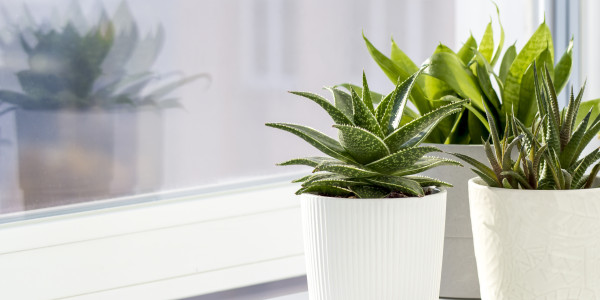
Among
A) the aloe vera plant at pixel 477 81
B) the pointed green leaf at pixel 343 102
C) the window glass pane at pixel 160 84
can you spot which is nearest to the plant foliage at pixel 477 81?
the aloe vera plant at pixel 477 81

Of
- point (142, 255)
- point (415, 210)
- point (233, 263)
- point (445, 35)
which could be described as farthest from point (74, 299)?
point (445, 35)

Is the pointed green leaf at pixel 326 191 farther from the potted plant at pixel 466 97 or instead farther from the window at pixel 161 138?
the window at pixel 161 138

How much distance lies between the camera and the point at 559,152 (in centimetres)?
58

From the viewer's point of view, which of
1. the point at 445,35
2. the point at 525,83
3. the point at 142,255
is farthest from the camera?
the point at 445,35

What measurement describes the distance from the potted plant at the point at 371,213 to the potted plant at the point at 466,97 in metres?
0.11

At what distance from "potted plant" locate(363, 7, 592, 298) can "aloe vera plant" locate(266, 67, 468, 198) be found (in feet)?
0.33

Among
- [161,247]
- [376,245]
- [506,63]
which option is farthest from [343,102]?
[161,247]

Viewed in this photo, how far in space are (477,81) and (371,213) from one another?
25 cm

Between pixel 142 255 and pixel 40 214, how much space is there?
0.17 metres

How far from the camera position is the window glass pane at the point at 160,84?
997 mm

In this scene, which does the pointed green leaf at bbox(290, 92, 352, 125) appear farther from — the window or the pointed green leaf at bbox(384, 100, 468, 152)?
the window

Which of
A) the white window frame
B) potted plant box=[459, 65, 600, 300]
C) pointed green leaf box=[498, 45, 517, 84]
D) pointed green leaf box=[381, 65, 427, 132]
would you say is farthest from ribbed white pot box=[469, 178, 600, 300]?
the white window frame

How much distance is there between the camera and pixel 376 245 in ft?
1.78

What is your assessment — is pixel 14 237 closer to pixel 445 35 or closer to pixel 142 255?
pixel 142 255
